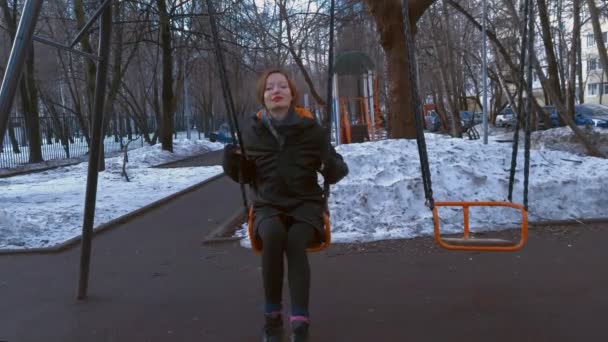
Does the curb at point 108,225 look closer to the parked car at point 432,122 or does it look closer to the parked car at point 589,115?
the parked car at point 589,115

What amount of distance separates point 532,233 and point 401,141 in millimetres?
2590

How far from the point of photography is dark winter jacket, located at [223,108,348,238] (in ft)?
10.3

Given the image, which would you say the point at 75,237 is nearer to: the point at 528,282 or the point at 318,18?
the point at 528,282

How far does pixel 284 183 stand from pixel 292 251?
0.36m

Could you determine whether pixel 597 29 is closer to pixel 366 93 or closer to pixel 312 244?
pixel 366 93

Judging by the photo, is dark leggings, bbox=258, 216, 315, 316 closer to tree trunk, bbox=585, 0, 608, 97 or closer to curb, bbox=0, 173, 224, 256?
curb, bbox=0, 173, 224, 256

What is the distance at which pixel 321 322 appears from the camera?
12.2 ft

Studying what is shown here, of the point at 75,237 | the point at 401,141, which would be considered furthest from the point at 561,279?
the point at 75,237

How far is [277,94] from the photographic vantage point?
3230 mm

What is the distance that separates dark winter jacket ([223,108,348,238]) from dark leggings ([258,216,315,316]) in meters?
0.06

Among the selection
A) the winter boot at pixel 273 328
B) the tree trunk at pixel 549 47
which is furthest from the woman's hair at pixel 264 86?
the tree trunk at pixel 549 47

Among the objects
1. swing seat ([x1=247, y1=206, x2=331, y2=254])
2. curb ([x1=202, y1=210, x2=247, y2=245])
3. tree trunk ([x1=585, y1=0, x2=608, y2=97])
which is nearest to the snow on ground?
curb ([x1=202, y1=210, x2=247, y2=245])

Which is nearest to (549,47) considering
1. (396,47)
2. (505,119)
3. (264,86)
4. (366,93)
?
(366,93)

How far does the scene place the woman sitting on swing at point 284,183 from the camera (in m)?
→ 3.05
